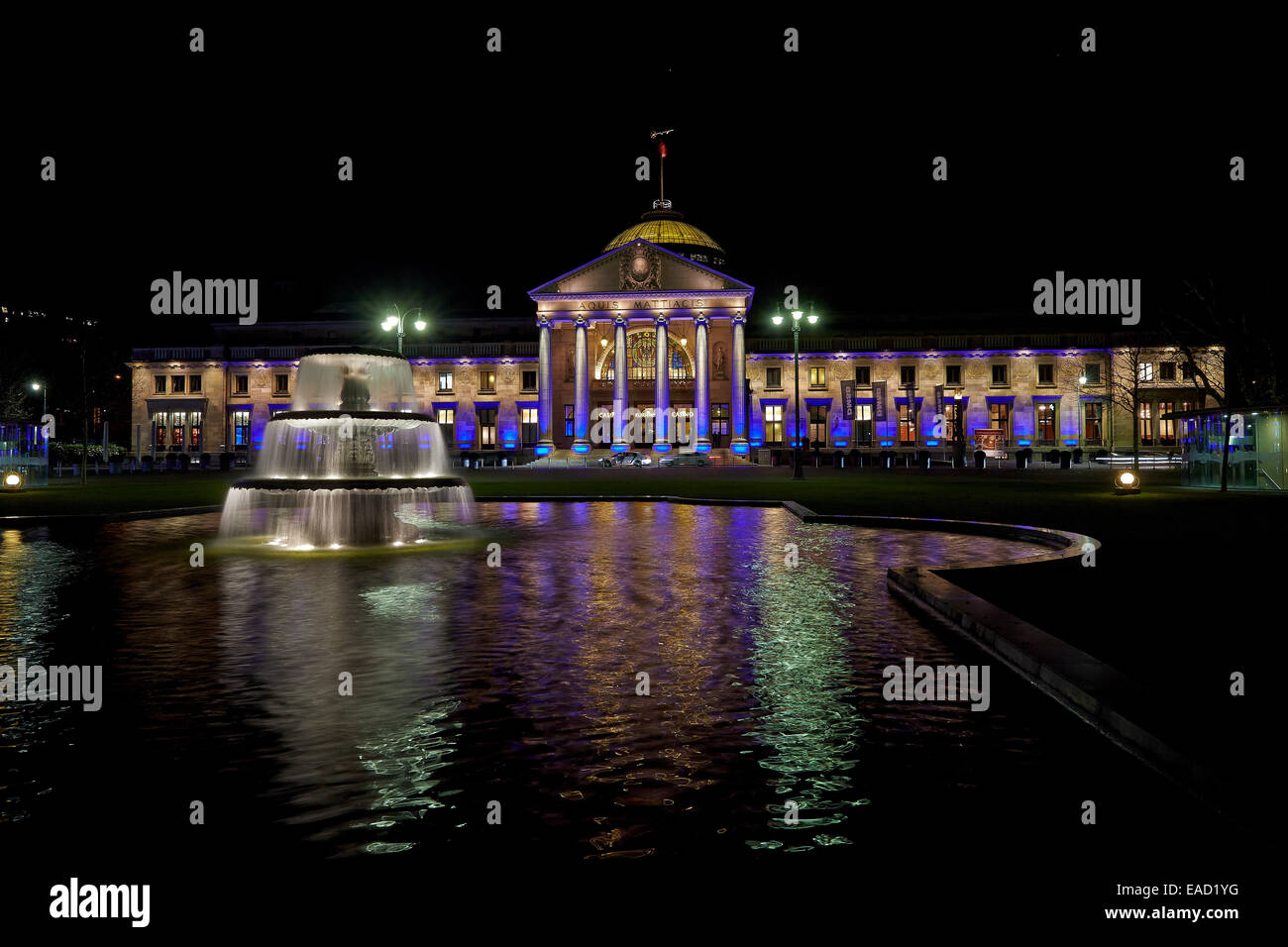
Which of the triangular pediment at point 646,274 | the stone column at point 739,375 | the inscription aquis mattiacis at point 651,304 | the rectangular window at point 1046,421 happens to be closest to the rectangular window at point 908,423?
the rectangular window at point 1046,421

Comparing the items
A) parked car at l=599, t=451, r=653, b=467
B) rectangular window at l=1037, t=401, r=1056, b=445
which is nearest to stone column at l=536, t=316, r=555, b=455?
parked car at l=599, t=451, r=653, b=467

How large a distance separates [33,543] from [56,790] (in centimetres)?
1443

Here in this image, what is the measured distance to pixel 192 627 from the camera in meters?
9.13

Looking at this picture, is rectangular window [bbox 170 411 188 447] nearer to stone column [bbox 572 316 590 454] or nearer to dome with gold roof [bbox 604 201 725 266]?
stone column [bbox 572 316 590 454]

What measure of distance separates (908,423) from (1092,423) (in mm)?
13738

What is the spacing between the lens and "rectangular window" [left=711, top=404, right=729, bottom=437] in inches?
2992

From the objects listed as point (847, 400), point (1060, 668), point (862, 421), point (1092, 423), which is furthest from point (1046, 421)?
point (1060, 668)

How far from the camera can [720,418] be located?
251 ft

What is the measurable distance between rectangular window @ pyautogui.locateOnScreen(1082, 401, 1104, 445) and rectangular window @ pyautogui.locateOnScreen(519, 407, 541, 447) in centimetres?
4154

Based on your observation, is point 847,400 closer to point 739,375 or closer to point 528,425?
point 739,375

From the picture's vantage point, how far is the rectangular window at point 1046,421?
256ft

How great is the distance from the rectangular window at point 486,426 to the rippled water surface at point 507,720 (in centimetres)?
6961
